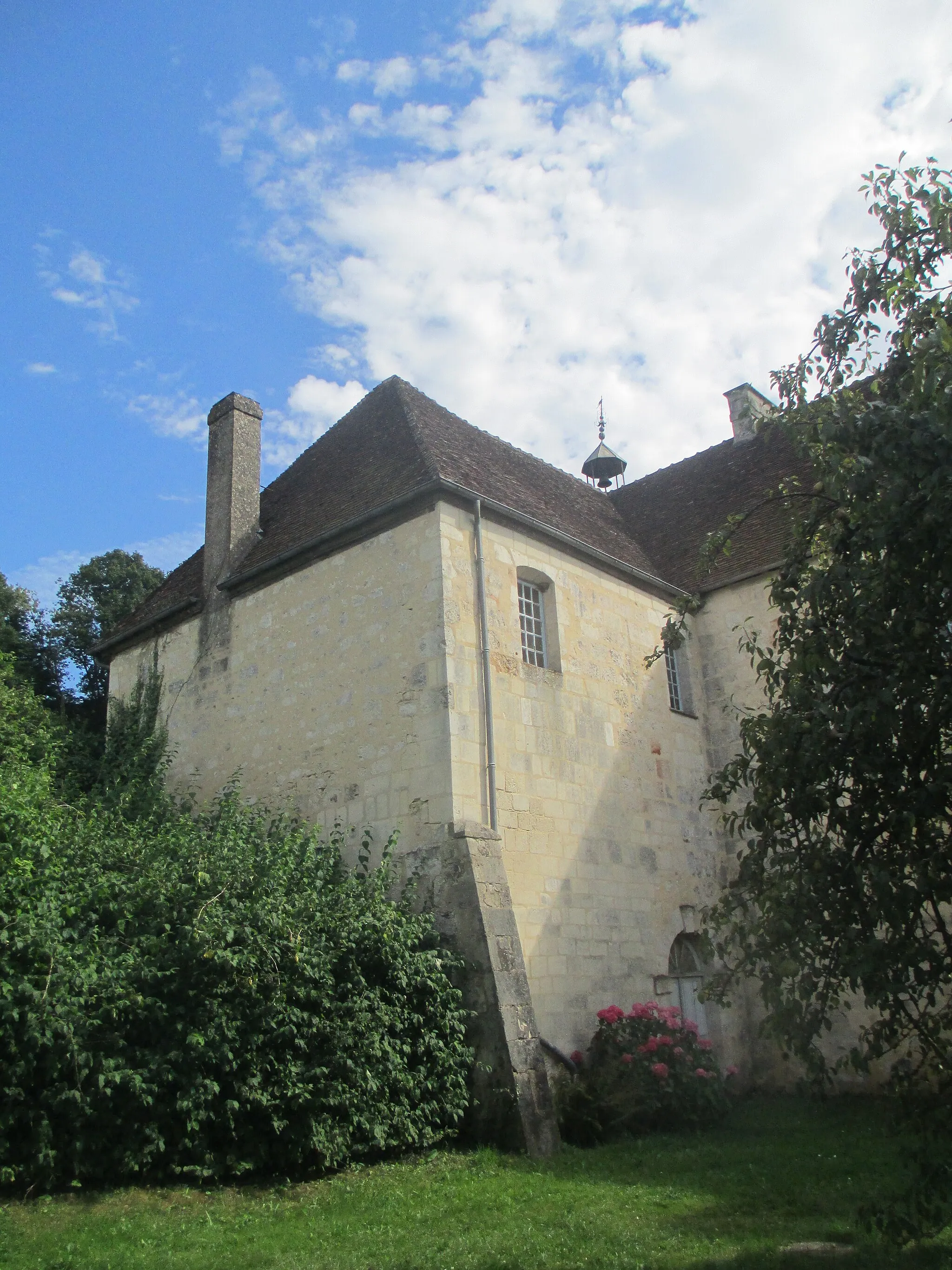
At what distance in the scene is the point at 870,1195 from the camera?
7.19m

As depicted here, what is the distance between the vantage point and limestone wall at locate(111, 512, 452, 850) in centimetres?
1070

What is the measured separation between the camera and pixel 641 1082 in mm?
9883

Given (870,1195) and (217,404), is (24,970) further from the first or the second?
A: (217,404)

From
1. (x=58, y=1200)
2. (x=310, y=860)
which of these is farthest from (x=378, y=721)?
(x=58, y=1200)

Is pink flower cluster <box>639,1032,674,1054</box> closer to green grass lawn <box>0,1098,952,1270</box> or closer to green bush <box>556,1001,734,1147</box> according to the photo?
green bush <box>556,1001,734,1147</box>

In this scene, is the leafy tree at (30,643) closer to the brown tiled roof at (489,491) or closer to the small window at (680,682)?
the brown tiled roof at (489,491)

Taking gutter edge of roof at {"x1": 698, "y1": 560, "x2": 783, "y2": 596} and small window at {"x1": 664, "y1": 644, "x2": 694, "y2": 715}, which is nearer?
gutter edge of roof at {"x1": 698, "y1": 560, "x2": 783, "y2": 596}

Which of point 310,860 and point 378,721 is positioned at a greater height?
point 378,721

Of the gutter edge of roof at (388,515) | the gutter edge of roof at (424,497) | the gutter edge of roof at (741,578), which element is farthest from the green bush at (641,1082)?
the gutter edge of roof at (741,578)

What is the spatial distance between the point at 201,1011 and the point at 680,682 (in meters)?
8.81

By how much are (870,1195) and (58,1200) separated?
5.40 metres

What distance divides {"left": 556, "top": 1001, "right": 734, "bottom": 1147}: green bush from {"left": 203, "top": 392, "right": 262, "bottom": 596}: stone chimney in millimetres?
7421

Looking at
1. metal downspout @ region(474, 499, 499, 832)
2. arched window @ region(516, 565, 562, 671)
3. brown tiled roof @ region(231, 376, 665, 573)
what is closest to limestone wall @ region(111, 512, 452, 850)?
metal downspout @ region(474, 499, 499, 832)

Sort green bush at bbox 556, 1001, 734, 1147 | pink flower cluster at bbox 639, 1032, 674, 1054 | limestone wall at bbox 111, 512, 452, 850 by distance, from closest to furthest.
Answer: green bush at bbox 556, 1001, 734, 1147 < pink flower cluster at bbox 639, 1032, 674, 1054 < limestone wall at bbox 111, 512, 452, 850
